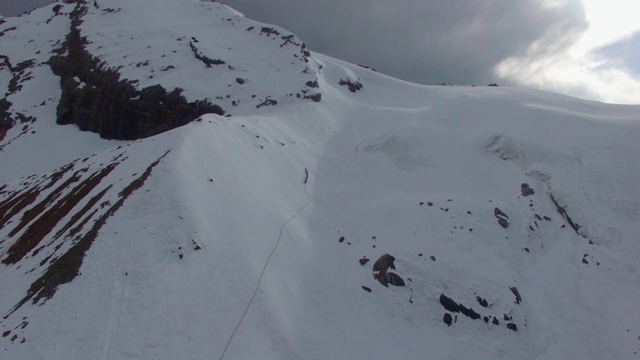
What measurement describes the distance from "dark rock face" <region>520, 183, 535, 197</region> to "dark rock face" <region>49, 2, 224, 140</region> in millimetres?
27485

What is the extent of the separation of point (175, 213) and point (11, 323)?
710 cm

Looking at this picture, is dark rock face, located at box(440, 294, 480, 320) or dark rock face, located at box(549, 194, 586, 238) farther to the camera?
dark rock face, located at box(549, 194, 586, 238)

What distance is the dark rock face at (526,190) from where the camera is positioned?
86.2 ft

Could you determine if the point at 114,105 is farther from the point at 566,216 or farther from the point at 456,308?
the point at 566,216

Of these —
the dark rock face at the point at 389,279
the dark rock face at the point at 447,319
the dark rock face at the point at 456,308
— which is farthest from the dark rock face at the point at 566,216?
the dark rock face at the point at 389,279

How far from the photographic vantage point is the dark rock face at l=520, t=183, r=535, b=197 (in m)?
26.3

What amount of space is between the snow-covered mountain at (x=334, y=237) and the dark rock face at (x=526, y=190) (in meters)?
0.06

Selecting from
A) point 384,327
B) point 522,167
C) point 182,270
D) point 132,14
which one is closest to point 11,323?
point 182,270

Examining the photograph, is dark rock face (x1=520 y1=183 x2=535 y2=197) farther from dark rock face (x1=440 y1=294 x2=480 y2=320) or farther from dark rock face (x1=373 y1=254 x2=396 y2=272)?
dark rock face (x1=373 y1=254 x2=396 y2=272)

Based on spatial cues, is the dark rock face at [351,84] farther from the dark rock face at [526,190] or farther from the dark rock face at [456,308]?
the dark rock face at [456,308]

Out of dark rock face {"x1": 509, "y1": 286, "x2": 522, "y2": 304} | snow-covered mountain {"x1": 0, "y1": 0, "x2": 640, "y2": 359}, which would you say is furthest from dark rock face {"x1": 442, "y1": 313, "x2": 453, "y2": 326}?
dark rock face {"x1": 509, "y1": 286, "x2": 522, "y2": 304}

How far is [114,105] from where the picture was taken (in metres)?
46.2

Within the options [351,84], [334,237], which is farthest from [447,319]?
[351,84]

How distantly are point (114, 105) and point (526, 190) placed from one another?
4120 centimetres
